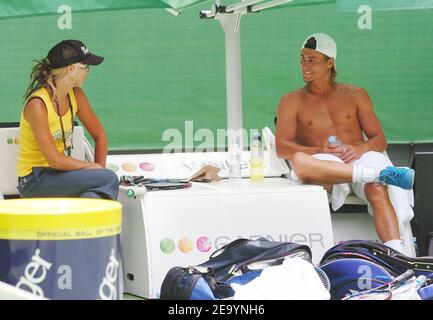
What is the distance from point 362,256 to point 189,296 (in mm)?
933

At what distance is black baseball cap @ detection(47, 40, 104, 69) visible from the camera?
16.5 feet

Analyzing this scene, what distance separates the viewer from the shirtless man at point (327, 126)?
18.2ft

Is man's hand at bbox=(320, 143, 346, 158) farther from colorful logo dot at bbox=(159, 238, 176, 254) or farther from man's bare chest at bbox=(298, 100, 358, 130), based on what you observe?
colorful logo dot at bbox=(159, 238, 176, 254)

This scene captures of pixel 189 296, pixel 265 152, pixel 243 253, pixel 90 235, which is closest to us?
pixel 90 235

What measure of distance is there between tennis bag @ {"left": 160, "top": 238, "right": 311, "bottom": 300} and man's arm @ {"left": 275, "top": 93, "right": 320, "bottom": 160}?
1.34m

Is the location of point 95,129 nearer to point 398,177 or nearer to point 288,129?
point 288,129

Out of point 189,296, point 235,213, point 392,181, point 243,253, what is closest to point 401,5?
point 392,181

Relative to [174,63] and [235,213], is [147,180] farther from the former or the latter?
[174,63]

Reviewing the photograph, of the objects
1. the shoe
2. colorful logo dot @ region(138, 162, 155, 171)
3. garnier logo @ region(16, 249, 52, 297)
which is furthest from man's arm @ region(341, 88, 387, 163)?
garnier logo @ region(16, 249, 52, 297)

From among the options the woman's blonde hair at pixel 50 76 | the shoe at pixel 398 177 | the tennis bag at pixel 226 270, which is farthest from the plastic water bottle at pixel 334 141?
the woman's blonde hair at pixel 50 76

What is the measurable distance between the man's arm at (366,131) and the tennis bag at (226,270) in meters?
1.39

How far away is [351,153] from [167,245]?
1.41 meters

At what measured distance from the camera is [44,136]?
4902 millimetres

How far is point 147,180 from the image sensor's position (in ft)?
17.7
